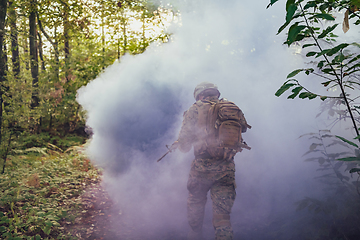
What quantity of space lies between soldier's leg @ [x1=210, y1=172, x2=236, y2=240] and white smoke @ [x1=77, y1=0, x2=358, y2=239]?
1005 millimetres

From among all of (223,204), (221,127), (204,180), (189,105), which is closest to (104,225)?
(204,180)

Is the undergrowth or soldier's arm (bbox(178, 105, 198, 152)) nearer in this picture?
the undergrowth

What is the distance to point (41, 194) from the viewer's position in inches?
172

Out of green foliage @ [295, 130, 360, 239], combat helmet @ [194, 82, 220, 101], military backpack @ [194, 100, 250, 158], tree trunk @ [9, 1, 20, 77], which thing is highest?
tree trunk @ [9, 1, 20, 77]

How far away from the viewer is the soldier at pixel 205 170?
3357 millimetres

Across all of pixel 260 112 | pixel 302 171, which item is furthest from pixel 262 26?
pixel 302 171

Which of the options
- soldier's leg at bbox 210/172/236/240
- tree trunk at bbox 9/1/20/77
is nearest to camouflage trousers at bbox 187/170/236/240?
soldier's leg at bbox 210/172/236/240

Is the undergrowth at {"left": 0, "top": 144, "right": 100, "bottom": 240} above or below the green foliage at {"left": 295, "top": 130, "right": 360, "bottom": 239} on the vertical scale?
above

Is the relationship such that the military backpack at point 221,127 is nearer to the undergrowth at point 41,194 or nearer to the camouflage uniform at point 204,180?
the camouflage uniform at point 204,180

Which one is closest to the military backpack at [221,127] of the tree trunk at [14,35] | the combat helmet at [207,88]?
the combat helmet at [207,88]

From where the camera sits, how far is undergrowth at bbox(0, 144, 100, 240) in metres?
3.38

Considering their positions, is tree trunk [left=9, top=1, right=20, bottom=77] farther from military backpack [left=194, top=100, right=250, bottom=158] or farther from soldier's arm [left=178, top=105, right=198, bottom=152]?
military backpack [left=194, top=100, right=250, bottom=158]

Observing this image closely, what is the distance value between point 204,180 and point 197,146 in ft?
1.47

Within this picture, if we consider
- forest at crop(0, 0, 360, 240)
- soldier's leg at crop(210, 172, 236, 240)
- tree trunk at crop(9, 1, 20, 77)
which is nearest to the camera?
soldier's leg at crop(210, 172, 236, 240)
